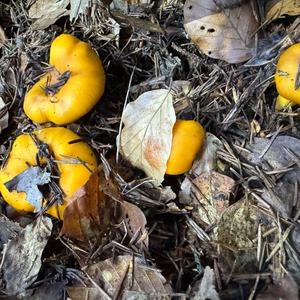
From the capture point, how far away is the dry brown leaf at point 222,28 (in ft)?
8.93

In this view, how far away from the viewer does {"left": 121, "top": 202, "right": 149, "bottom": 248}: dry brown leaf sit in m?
2.41

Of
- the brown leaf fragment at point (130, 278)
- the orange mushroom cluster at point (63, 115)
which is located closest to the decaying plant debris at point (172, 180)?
the brown leaf fragment at point (130, 278)

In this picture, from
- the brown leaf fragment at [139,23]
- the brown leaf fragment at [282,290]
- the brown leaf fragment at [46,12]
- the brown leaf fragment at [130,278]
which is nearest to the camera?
the brown leaf fragment at [282,290]

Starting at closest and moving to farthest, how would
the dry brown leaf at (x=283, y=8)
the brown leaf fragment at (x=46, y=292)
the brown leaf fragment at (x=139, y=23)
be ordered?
the brown leaf fragment at (x=46, y=292) < the dry brown leaf at (x=283, y=8) < the brown leaf fragment at (x=139, y=23)

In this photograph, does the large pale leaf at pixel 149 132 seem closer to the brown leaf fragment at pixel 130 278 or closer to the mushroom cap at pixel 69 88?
the mushroom cap at pixel 69 88

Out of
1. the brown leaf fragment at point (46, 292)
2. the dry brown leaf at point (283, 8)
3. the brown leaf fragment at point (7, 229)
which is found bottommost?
the brown leaf fragment at point (46, 292)

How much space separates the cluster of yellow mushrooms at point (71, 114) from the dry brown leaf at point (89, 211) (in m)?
0.07

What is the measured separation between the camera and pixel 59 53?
8.69 feet

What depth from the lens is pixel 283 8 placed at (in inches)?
107

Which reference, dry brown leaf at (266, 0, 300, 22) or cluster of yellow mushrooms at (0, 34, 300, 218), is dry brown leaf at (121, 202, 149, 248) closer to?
cluster of yellow mushrooms at (0, 34, 300, 218)

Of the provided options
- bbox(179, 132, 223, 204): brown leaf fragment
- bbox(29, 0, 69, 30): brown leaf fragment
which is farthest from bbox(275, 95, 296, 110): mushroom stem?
bbox(29, 0, 69, 30): brown leaf fragment

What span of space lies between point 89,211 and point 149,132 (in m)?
0.53

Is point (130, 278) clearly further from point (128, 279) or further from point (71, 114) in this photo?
point (71, 114)

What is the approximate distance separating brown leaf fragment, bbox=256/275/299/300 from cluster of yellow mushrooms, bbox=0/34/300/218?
29.2 inches
